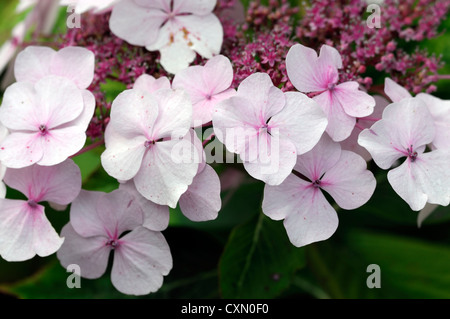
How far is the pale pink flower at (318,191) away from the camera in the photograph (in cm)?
54

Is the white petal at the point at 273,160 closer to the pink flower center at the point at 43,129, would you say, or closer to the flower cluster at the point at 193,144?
the flower cluster at the point at 193,144

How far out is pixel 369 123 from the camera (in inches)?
23.1

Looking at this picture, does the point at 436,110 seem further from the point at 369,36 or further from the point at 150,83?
the point at 150,83

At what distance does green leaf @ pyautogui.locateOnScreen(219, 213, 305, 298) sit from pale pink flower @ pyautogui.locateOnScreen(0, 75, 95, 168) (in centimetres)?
28

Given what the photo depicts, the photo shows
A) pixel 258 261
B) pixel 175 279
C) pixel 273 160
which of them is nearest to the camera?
pixel 273 160

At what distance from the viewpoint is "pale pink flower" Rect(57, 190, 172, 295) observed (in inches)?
22.2

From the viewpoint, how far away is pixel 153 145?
1.76ft

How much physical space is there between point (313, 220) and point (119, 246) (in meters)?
0.22

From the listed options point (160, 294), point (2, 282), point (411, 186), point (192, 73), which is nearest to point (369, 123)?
point (411, 186)

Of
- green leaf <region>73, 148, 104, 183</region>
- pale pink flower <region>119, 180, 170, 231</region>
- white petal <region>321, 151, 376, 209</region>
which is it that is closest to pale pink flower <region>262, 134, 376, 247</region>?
white petal <region>321, 151, 376, 209</region>

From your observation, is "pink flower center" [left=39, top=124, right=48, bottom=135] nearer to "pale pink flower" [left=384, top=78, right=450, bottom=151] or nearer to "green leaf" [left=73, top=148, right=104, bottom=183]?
"green leaf" [left=73, top=148, right=104, bottom=183]

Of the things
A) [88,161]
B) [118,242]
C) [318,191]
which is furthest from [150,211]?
[88,161]

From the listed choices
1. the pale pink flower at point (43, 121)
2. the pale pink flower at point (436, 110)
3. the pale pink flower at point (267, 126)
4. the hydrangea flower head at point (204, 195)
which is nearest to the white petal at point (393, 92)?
the pale pink flower at point (436, 110)

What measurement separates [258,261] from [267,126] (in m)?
0.28
